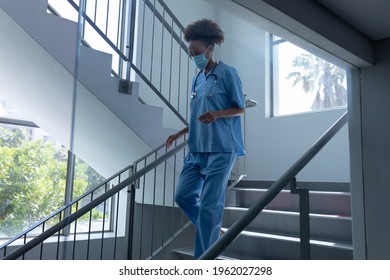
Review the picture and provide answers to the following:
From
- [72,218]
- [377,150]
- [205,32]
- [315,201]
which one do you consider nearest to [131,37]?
[205,32]

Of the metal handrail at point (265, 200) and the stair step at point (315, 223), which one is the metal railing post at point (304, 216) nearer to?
the metal handrail at point (265, 200)

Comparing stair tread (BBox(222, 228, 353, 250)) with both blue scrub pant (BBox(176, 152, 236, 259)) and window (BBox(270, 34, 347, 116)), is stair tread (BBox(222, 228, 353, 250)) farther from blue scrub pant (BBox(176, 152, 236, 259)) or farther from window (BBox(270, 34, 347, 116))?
window (BBox(270, 34, 347, 116))

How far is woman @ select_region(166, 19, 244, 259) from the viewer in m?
1.26

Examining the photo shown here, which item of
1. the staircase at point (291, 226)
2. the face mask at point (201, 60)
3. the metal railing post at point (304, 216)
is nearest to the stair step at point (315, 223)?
the staircase at point (291, 226)

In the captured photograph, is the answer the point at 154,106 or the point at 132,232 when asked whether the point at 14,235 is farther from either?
the point at 154,106

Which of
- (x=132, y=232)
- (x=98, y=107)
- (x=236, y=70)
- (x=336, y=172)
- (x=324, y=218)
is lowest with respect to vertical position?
(x=132, y=232)

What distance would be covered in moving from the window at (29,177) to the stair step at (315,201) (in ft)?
2.34

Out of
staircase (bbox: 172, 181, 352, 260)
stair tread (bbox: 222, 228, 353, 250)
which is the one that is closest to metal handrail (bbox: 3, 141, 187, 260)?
staircase (bbox: 172, 181, 352, 260)

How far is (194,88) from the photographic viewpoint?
1.41 meters

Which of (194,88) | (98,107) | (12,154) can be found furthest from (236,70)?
(12,154)

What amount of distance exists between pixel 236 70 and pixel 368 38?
53cm

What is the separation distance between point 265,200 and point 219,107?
18.4 inches

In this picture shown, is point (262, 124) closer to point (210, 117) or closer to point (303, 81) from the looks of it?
point (303, 81)

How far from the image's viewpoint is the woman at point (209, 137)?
1262mm
